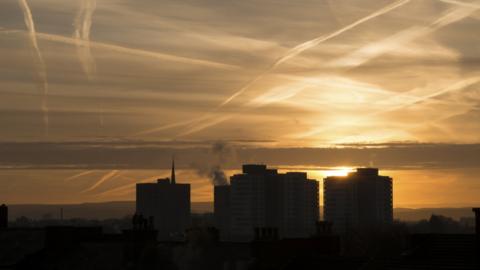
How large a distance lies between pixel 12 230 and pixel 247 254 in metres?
23.0

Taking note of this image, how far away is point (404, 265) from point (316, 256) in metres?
8.44

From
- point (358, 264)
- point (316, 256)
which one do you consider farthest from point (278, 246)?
point (358, 264)

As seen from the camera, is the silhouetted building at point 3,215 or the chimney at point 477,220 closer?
the chimney at point 477,220

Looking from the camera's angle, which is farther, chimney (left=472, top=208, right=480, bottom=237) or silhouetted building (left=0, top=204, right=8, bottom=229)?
silhouetted building (left=0, top=204, right=8, bottom=229)

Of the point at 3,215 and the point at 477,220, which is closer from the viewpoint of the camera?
the point at 477,220

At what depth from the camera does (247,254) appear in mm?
76438

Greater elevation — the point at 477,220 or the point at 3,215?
the point at 477,220

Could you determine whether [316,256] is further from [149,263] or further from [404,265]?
[149,263]

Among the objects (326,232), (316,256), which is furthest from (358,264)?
(326,232)

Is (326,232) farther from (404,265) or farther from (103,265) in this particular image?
(404,265)

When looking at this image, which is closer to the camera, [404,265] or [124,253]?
[404,265]

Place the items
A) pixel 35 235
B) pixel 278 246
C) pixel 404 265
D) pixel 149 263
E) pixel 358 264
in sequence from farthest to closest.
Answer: pixel 35 235 → pixel 149 263 → pixel 278 246 → pixel 358 264 → pixel 404 265

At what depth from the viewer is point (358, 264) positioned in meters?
57.3

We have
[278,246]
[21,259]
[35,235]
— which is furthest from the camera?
[35,235]
